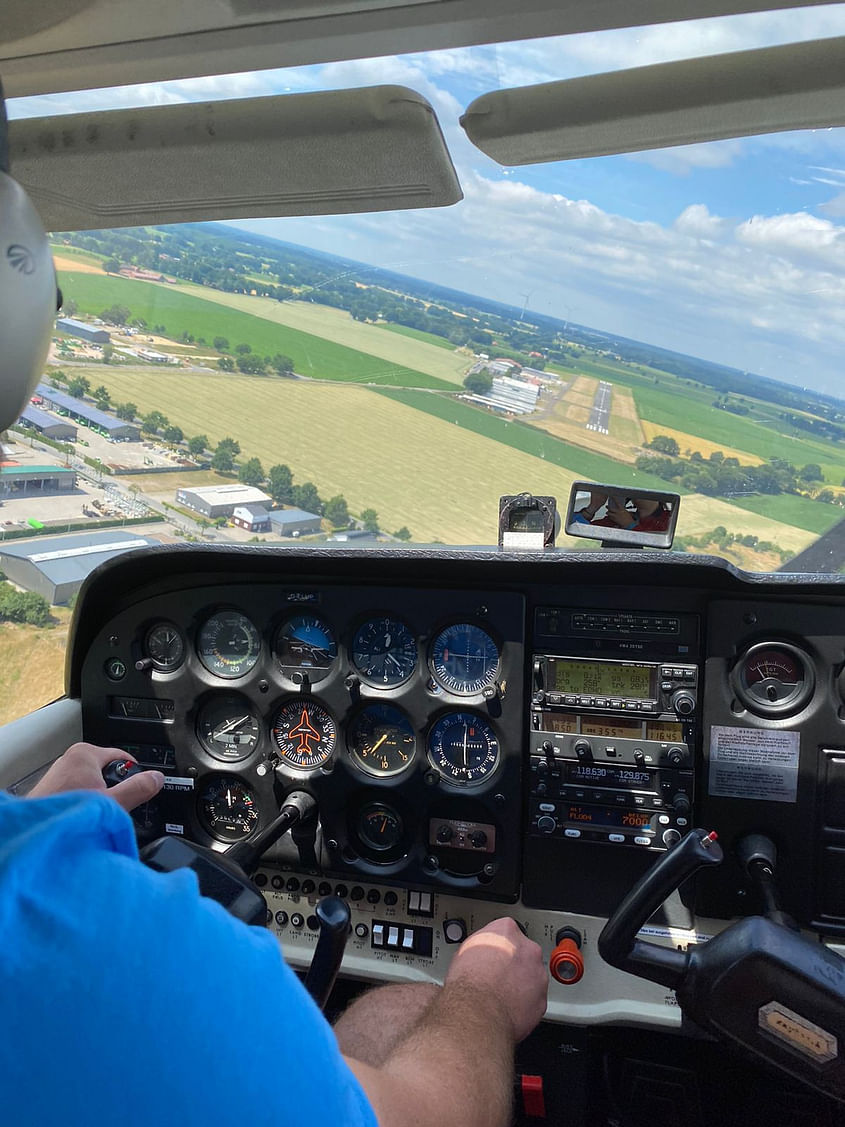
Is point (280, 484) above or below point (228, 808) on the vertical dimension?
above

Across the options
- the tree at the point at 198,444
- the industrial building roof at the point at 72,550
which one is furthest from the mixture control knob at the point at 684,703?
the industrial building roof at the point at 72,550

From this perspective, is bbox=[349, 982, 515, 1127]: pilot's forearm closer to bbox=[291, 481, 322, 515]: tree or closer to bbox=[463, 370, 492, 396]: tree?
bbox=[291, 481, 322, 515]: tree

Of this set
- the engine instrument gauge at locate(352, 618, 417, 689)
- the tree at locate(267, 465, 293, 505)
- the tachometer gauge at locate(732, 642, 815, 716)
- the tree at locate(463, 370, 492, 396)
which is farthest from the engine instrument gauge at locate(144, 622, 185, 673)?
the tachometer gauge at locate(732, 642, 815, 716)

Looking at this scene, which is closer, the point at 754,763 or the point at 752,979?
the point at 752,979

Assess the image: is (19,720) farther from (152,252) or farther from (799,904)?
(799,904)

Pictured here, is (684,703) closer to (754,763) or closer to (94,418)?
(754,763)

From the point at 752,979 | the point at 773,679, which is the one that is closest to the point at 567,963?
the point at 752,979
